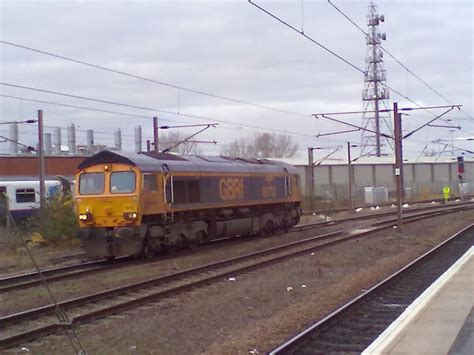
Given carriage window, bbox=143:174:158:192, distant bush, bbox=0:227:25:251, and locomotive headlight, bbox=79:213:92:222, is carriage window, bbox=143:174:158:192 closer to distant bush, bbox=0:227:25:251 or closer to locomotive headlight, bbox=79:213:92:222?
locomotive headlight, bbox=79:213:92:222

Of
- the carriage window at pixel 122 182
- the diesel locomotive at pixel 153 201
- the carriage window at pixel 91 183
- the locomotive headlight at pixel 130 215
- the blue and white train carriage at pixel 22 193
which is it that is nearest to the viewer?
the locomotive headlight at pixel 130 215

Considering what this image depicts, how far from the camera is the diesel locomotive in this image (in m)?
19.3

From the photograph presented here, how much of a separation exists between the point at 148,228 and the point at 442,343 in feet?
42.4

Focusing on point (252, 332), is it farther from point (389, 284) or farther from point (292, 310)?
point (389, 284)

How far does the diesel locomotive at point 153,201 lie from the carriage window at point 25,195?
13.0 meters

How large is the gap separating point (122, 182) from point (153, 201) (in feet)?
3.54

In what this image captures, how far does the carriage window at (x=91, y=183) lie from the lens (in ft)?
65.9

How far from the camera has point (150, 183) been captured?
1980cm

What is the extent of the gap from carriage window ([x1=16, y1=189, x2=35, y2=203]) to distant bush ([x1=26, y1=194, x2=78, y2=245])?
9.18m

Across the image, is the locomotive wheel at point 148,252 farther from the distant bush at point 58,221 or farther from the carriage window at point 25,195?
the carriage window at point 25,195

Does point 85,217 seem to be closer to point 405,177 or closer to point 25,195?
point 25,195

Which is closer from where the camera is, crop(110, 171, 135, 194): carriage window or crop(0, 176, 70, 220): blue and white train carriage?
crop(110, 171, 135, 194): carriage window

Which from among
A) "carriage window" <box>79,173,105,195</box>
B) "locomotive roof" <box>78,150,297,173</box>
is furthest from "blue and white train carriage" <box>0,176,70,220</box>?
"carriage window" <box>79,173,105,195</box>

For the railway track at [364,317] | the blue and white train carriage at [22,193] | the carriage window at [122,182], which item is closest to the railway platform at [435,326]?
the railway track at [364,317]
